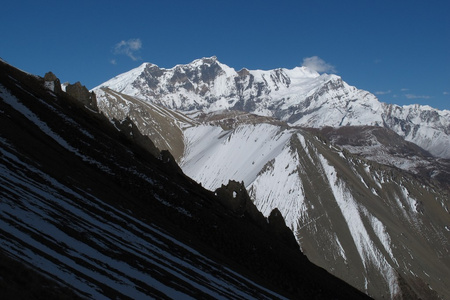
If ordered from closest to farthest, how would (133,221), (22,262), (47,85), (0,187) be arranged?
(22,262) < (0,187) < (133,221) < (47,85)

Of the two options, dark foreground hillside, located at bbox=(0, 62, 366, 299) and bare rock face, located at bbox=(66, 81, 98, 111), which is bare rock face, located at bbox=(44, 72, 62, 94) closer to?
dark foreground hillside, located at bbox=(0, 62, 366, 299)

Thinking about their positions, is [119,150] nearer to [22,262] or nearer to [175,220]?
[175,220]

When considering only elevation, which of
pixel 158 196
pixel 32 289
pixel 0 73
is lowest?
pixel 32 289

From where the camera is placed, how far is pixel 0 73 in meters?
77.2

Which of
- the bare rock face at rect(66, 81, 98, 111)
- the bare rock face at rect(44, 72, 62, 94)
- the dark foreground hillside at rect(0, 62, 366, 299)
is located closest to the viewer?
the dark foreground hillside at rect(0, 62, 366, 299)

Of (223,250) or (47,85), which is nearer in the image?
(223,250)

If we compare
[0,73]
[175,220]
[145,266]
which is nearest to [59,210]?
[145,266]

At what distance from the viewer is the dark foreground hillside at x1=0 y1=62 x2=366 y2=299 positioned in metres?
23.4

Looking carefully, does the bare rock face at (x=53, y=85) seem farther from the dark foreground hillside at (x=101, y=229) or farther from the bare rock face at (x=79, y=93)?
the bare rock face at (x=79, y=93)

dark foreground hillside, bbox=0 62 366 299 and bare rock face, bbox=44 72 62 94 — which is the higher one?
bare rock face, bbox=44 72 62 94

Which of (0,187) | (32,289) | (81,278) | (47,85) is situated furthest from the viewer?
(47,85)

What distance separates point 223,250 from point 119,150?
87.6 feet

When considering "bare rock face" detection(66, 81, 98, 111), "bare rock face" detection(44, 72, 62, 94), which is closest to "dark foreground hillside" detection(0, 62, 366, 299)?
"bare rock face" detection(44, 72, 62, 94)

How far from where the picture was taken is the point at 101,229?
115 feet
